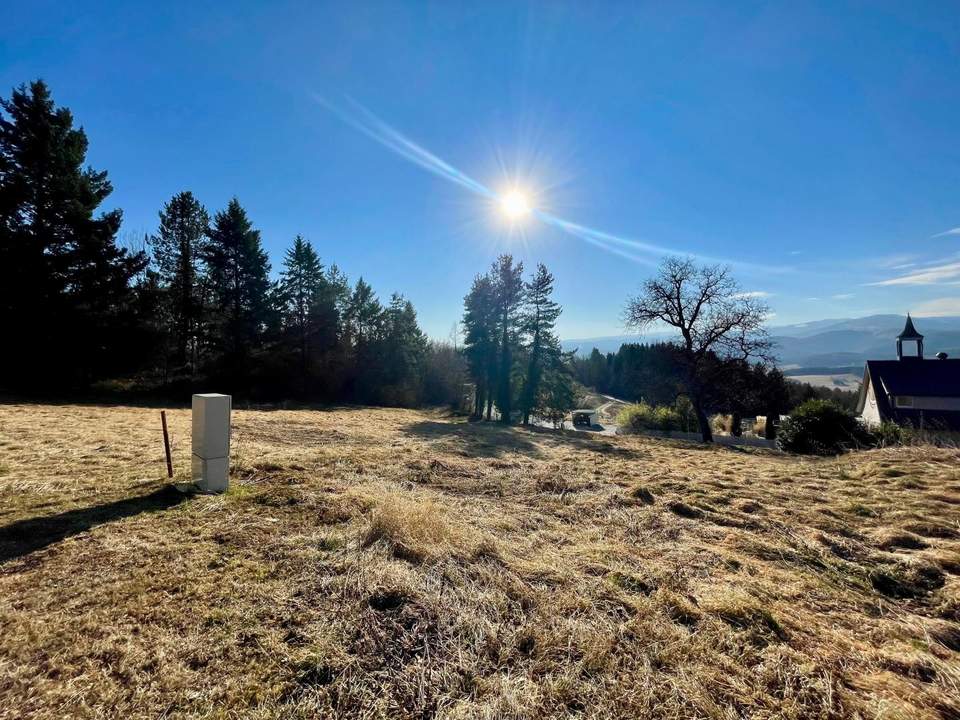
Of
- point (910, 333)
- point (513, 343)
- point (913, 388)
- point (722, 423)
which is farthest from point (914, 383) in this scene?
point (513, 343)

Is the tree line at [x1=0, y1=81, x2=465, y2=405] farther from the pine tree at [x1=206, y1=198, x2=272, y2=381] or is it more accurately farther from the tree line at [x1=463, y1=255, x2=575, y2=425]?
the tree line at [x1=463, y1=255, x2=575, y2=425]

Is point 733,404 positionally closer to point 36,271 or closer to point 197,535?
point 197,535

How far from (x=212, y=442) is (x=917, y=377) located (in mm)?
34904

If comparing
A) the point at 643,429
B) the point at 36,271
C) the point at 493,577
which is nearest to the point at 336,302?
the point at 36,271

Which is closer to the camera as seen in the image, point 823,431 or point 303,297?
point 823,431

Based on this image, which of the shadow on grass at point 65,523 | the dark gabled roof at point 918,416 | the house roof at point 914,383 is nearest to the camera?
the shadow on grass at point 65,523

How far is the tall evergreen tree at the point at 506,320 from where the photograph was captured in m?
21.2

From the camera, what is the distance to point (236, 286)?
2188 centimetres

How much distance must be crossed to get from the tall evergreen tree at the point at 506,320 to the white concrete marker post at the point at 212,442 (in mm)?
17360

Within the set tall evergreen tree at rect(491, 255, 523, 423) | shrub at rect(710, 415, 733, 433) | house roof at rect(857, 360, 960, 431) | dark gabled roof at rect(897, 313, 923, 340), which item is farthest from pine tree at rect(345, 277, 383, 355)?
dark gabled roof at rect(897, 313, 923, 340)

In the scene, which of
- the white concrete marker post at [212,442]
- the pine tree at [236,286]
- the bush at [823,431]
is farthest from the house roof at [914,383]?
the pine tree at [236,286]

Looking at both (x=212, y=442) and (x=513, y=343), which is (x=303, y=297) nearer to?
(x=513, y=343)

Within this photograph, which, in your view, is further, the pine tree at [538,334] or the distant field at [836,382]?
the distant field at [836,382]

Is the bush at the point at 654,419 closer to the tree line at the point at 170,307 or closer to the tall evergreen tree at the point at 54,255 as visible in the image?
the tree line at the point at 170,307
